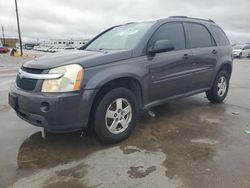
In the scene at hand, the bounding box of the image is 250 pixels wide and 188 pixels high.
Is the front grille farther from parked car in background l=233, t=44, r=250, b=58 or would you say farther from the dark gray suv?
parked car in background l=233, t=44, r=250, b=58

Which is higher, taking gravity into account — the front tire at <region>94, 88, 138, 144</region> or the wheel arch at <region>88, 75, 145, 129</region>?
the wheel arch at <region>88, 75, 145, 129</region>

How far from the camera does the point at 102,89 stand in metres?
3.73

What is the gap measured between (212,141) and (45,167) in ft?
7.69

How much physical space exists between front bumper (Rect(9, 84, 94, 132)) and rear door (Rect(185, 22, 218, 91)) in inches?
97.7

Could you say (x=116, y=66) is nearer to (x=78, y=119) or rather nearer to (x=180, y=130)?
(x=78, y=119)

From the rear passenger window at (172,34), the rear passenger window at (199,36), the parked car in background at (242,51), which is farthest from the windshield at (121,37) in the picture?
the parked car in background at (242,51)

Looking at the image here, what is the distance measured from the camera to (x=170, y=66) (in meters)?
4.57

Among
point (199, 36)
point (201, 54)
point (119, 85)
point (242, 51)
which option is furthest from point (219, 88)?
point (242, 51)

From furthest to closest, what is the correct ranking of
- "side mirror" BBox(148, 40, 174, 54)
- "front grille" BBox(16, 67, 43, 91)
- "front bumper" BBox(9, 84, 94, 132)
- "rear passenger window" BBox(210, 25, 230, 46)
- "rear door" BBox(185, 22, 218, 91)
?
"rear passenger window" BBox(210, 25, 230, 46)
"rear door" BBox(185, 22, 218, 91)
"side mirror" BBox(148, 40, 174, 54)
"front grille" BBox(16, 67, 43, 91)
"front bumper" BBox(9, 84, 94, 132)

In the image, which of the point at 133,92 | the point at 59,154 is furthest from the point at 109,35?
the point at 59,154

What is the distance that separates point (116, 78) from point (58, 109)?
0.91 m

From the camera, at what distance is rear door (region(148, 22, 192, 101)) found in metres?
4.36

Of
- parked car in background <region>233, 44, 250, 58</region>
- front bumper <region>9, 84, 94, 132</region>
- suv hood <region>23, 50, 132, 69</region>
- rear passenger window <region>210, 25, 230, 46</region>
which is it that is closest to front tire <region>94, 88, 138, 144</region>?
front bumper <region>9, 84, 94, 132</region>

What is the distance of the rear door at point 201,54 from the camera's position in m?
5.18
